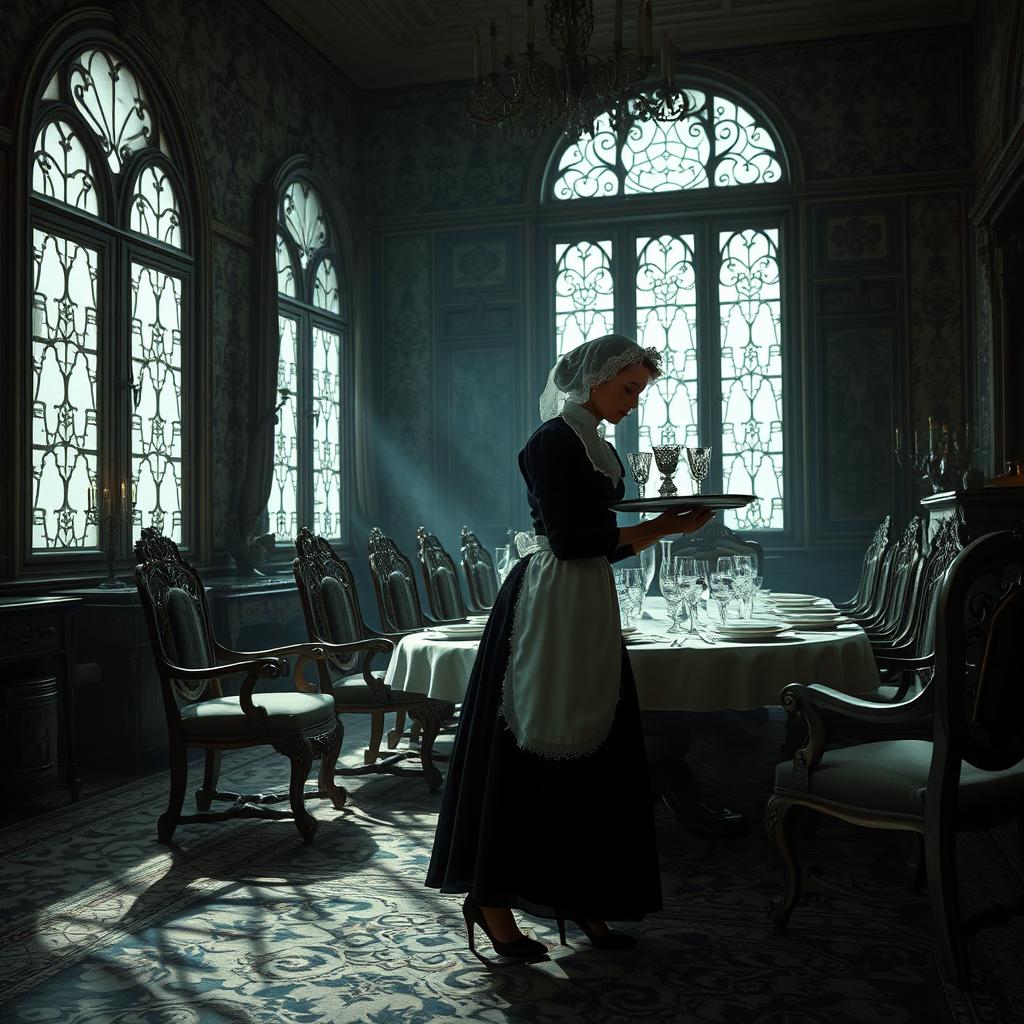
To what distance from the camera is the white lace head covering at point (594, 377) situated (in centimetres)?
270

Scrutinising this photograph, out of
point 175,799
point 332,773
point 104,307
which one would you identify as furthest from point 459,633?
point 104,307

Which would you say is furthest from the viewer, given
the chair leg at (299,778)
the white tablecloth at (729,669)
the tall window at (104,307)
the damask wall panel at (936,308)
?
the damask wall panel at (936,308)

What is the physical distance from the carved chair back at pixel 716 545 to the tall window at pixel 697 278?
2.63 ft

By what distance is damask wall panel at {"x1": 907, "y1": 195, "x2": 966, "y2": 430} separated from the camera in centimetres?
758

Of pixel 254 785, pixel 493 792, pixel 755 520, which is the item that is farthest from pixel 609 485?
pixel 755 520

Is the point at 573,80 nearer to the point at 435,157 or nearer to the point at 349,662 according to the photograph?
the point at 349,662

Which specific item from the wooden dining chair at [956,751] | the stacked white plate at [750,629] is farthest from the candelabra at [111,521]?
the wooden dining chair at [956,751]

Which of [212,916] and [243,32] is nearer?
[212,916]

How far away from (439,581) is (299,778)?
205 centimetres

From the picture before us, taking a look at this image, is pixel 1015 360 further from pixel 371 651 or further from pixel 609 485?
pixel 609 485

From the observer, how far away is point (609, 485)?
268 centimetres

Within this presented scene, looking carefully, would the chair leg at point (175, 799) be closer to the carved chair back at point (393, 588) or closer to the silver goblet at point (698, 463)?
the carved chair back at point (393, 588)

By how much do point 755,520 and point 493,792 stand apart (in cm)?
569

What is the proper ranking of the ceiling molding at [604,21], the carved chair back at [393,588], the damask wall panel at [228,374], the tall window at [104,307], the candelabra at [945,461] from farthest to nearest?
the ceiling molding at [604,21]
the damask wall panel at [228,374]
the candelabra at [945,461]
the tall window at [104,307]
the carved chair back at [393,588]
